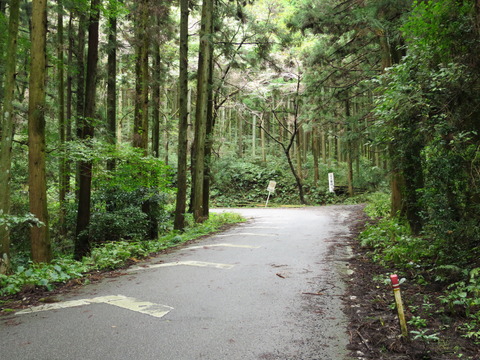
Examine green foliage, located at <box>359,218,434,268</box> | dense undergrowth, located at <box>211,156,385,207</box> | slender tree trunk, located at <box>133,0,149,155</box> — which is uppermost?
slender tree trunk, located at <box>133,0,149,155</box>

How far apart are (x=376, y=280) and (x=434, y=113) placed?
2833mm

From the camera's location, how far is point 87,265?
253 inches

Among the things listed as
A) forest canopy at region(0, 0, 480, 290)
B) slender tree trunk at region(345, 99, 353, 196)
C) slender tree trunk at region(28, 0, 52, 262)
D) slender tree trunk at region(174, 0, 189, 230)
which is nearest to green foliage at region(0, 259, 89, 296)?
forest canopy at region(0, 0, 480, 290)


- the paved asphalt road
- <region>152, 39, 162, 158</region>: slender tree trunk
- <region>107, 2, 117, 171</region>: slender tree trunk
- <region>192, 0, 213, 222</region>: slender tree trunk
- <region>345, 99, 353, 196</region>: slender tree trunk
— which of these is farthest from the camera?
<region>345, 99, 353, 196</region>: slender tree trunk

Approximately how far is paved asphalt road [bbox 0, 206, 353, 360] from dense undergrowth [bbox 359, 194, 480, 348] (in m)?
0.84

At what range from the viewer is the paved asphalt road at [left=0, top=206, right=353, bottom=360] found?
9.62ft

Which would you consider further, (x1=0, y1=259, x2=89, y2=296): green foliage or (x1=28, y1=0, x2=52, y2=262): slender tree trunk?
(x1=28, y1=0, x2=52, y2=262): slender tree trunk

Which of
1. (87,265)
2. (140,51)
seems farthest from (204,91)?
(87,265)

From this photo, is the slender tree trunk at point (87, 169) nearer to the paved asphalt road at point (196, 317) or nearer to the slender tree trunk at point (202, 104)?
the slender tree trunk at point (202, 104)

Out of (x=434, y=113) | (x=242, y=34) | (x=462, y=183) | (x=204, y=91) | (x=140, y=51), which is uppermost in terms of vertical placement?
(x=242, y=34)

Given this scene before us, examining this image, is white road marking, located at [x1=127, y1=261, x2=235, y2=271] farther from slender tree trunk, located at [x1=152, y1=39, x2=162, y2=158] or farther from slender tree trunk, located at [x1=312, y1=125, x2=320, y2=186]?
slender tree trunk, located at [x1=312, y1=125, x2=320, y2=186]

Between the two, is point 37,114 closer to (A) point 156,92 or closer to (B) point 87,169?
(B) point 87,169

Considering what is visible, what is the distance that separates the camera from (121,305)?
13.3 feet

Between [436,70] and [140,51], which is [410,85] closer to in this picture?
[436,70]
